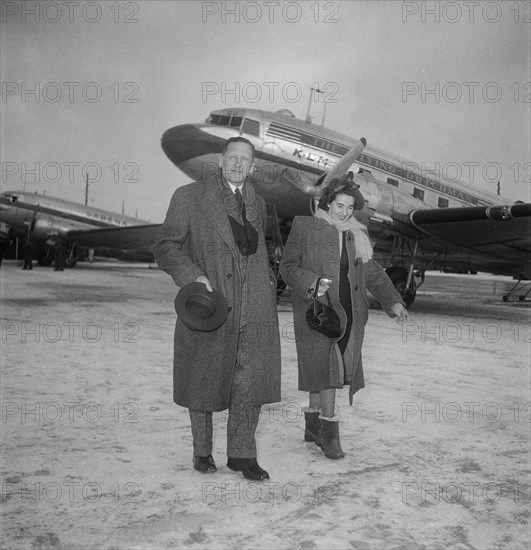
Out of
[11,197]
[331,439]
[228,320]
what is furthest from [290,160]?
[11,197]

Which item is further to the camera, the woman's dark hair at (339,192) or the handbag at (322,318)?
the woman's dark hair at (339,192)

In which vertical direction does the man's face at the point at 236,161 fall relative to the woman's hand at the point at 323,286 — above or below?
above

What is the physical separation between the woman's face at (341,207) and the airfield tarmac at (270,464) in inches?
58.9

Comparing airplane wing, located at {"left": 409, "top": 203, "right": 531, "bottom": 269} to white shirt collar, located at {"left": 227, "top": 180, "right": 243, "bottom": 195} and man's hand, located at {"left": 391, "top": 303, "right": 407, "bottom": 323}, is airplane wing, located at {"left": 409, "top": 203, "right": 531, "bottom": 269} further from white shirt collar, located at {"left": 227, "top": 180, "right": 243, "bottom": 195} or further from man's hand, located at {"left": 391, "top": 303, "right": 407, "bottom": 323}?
white shirt collar, located at {"left": 227, "top": 180, "right": 243, "bottom": 195}

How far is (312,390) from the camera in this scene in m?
3.34

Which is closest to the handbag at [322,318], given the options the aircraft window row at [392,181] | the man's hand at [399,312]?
the man's hand at [399,312]

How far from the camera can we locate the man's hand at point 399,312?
3358mm

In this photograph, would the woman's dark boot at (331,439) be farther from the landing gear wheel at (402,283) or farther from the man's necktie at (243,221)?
the landing gear wheel at (402,283)

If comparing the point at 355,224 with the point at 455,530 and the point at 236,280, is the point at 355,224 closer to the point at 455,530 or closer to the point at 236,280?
the point at 236,280

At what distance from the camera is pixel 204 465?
9.80 feet

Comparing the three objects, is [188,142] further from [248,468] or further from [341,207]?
[248,468]

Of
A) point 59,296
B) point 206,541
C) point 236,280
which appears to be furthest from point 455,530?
point 59,296

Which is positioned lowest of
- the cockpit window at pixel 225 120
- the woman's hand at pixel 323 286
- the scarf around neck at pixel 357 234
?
the woman's hand at pixel 323 286

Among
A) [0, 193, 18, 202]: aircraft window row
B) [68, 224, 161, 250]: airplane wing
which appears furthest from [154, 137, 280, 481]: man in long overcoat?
[0, 193, 18, 202]: aircraft window row
